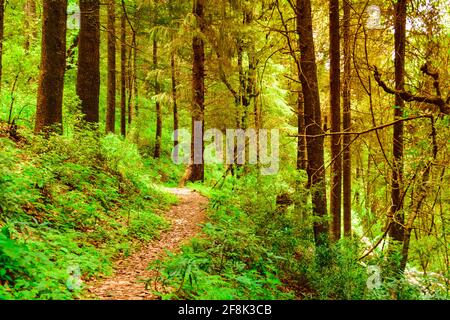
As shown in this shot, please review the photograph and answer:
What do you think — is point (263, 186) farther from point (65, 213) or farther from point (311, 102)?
point (65, 213)

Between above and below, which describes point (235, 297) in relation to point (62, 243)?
below

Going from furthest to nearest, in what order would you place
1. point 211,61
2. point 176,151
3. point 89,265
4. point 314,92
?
point 176,151
point 211,61
point 314,92
point 89,265

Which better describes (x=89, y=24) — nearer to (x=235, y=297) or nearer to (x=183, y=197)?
(x=183, y=197)

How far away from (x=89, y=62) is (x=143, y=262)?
23.8ft

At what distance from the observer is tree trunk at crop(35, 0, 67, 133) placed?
9109 millimetres

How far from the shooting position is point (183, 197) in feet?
46.2

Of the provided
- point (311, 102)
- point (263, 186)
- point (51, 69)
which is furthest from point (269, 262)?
point (51, 69)

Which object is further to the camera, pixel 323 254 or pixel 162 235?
pixel 162 235

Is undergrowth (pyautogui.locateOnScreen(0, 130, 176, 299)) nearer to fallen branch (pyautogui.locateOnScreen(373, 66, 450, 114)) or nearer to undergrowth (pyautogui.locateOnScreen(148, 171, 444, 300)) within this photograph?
undergrowth (pyautogui.locateOnScreen(148, 171, 444, 300))

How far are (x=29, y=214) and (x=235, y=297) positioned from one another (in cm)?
359

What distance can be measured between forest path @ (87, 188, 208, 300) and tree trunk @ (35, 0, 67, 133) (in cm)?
382

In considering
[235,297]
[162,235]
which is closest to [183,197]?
[162,235]

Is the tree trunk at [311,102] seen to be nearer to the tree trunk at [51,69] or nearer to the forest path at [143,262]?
the forest path at [143,262]

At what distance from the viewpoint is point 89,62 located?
11289 millimetres
